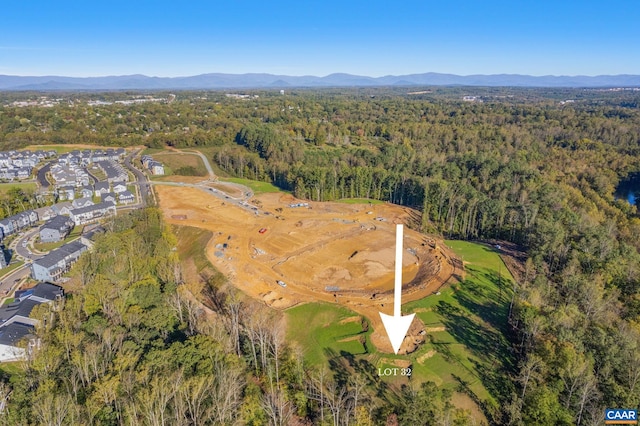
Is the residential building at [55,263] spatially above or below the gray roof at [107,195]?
below

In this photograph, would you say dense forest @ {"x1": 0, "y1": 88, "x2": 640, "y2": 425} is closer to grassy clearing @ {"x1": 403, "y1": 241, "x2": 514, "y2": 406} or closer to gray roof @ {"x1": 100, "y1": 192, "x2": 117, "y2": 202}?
grassy clearing @ {"x1": 403, "y1": 241, "x2": 514, "y2": 406}

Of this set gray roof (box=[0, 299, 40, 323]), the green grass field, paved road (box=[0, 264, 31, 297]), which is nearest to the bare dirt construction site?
the green grass field

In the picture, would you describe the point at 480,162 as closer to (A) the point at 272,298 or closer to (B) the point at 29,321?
(A) the point at 272,298

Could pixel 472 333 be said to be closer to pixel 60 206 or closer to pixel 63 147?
pixel 60 206

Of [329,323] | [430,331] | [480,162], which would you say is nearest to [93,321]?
[329,323]

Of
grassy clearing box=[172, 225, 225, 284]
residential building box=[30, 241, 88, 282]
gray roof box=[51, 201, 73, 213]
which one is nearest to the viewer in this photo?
residential building box=[30, 241, 88, 282]

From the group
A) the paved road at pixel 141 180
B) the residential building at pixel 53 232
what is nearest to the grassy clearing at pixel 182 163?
the paved road at pixel 141 180

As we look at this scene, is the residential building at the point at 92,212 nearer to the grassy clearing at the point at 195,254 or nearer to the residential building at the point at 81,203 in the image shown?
the residential building at the point at 81,203
